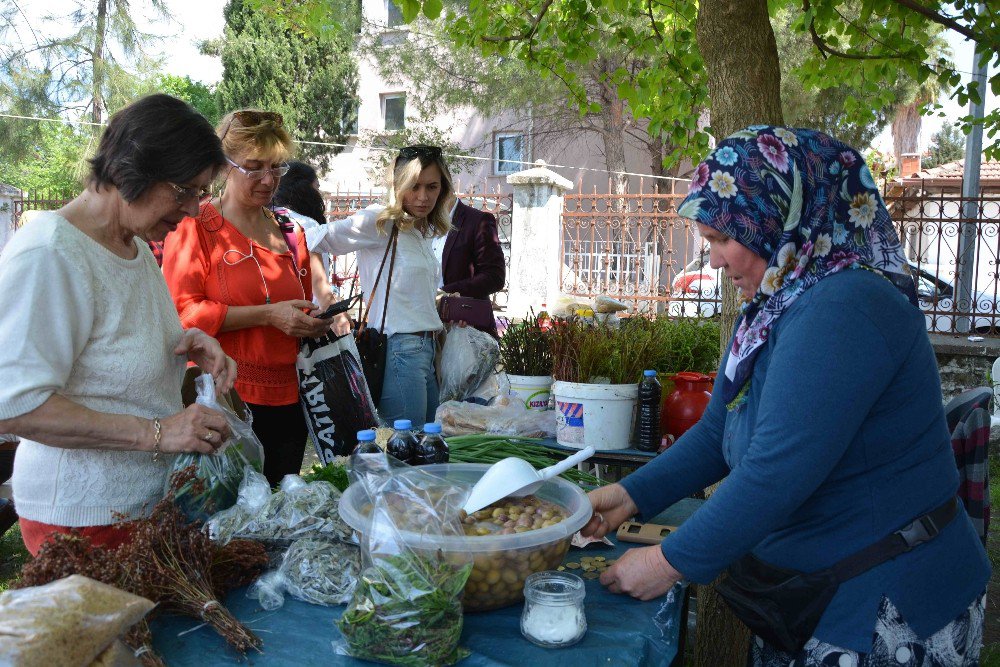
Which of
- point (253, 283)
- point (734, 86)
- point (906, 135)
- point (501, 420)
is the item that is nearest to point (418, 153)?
point (253, 283)

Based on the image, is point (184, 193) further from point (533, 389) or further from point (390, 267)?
point (390, 267)

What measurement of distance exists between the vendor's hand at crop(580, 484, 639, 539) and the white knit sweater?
95 cm

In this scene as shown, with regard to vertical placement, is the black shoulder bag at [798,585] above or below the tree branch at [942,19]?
below

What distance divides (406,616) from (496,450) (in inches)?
52.8

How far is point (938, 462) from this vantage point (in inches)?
56.0

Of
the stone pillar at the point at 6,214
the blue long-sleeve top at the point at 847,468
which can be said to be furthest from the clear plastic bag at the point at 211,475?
the stone pillar at the point at 6,214

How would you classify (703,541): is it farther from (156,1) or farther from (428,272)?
(156,1)

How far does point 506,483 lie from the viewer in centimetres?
155

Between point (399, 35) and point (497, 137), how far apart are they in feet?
10.9

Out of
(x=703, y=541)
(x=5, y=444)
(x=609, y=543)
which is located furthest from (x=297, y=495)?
(x=5, y=444)

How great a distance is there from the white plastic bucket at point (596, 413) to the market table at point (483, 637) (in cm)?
105

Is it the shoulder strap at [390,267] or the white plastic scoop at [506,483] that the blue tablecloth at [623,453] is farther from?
the shoulder strap at [390,267]

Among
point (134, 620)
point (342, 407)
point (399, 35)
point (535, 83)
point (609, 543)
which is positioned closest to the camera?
point (134, 620)

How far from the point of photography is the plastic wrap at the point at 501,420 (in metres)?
2.82
